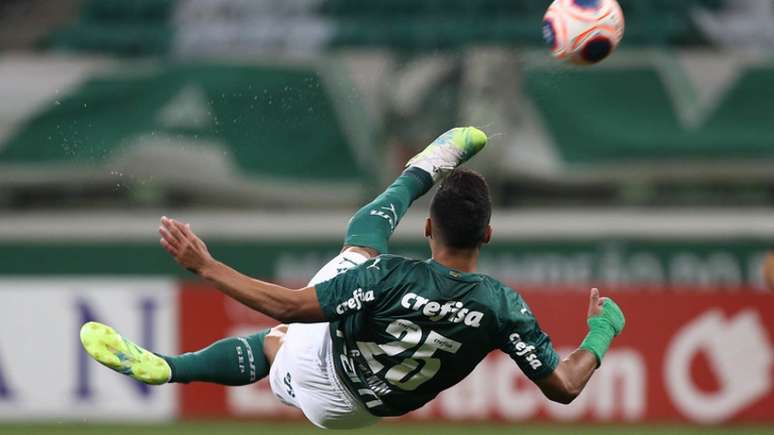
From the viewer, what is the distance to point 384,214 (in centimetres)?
632

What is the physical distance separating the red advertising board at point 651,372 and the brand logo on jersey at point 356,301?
5.83 m

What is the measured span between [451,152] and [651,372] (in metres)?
5.41

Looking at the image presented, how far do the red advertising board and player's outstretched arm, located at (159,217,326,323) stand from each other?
19.6ft

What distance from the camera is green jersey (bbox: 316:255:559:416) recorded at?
5645 millimetres

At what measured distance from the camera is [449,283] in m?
5.70

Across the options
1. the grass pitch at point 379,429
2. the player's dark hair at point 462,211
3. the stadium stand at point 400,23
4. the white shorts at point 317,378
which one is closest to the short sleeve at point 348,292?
the player's dark hair at point 462,211

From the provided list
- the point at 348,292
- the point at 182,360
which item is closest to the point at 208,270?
the point at 348,292

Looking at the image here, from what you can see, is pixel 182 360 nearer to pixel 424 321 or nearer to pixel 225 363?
pixel 225 363

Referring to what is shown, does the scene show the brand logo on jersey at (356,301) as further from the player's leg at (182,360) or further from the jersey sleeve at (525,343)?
the player's leg at (182,360)

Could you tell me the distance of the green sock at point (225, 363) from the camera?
6262 mm

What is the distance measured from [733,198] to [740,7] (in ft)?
6.62

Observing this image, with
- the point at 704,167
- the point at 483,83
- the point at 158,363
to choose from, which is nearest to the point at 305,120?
the point at 483,83

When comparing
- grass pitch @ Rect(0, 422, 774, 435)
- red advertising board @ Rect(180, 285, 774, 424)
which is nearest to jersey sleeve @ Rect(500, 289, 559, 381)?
grass pitch @ Rect(0, 422, 774, 435)

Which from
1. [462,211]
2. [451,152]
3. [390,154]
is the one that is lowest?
[462,211]
